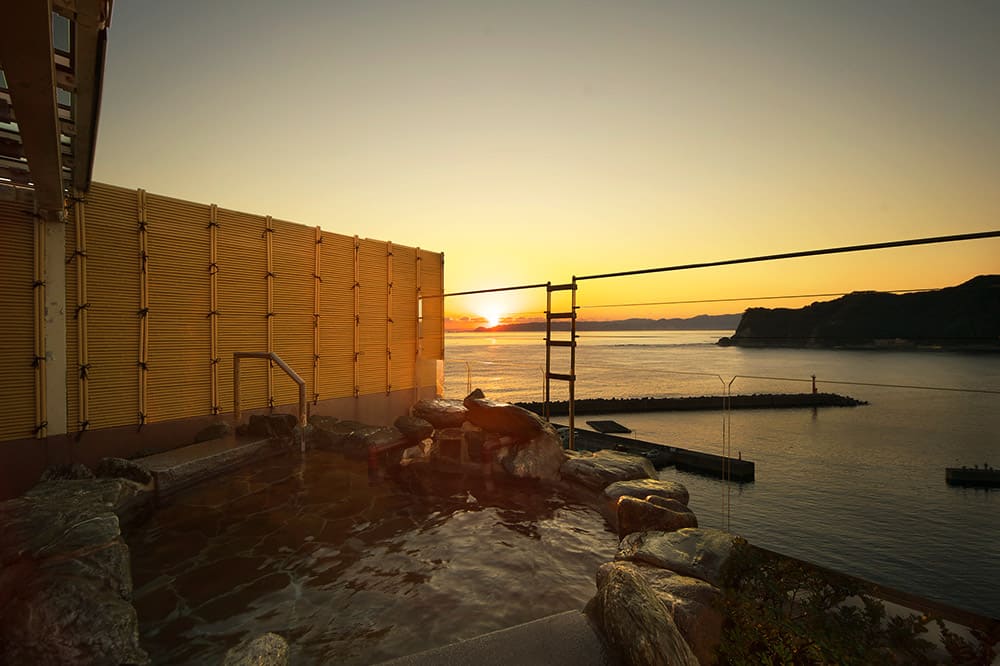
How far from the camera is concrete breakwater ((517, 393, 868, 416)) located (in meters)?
39.8

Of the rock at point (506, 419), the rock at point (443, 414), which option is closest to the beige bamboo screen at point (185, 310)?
the rock at point (443, 414)

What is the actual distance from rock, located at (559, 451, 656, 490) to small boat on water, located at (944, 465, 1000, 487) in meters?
29.8

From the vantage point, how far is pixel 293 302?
10836 mm

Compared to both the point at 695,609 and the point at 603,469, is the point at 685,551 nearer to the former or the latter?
the point at 695,609

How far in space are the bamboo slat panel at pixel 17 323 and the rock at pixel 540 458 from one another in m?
8.26

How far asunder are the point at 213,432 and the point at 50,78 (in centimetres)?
751

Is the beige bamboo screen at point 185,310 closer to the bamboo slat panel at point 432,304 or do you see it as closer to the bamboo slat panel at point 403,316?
the bamboo slat panel at point 403,316

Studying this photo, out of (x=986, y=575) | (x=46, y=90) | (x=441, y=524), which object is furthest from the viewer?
(x=986, y=575)

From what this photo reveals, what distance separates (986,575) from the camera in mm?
14383

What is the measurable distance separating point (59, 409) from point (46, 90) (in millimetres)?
7061

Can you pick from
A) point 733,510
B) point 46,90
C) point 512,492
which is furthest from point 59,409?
point 733,510

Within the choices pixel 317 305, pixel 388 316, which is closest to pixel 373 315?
pixel 388 316

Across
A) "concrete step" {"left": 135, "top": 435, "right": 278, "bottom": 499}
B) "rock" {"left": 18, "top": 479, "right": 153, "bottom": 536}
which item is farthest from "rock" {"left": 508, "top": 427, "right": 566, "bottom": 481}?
"rock" {"left": 18, "top": 479, "right": 153, "bottom": 536}

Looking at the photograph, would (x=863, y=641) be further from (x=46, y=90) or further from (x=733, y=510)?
(x=733, y=510)
